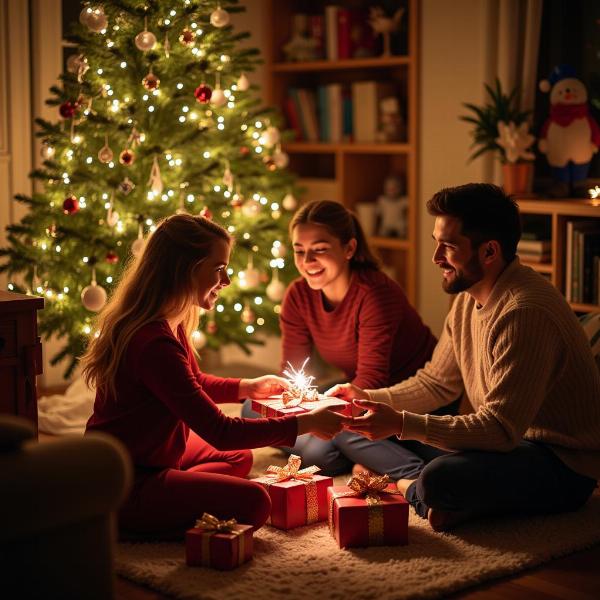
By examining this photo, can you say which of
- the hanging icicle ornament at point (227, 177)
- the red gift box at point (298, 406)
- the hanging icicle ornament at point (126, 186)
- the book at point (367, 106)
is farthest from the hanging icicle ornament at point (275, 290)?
the book at point (367, 106)

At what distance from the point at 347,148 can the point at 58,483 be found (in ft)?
11.6

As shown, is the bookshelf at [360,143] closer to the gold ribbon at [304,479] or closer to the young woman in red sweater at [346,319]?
the young woman in red sweater at [346,319]

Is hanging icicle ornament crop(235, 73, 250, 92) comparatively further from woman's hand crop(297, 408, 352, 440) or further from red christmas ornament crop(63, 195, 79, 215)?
woman's hand crop(297, 408, 352, 440)

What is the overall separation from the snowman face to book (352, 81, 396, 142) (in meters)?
1.06

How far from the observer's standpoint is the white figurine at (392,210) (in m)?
5.07

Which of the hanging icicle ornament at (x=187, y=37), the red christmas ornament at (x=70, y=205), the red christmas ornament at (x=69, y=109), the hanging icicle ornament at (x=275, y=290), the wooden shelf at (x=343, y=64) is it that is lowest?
the hanging icicle ornament at (x=275, y=290)

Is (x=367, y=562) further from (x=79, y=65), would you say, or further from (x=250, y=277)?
(x=79, y=65)

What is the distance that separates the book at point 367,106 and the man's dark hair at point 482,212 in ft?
7.63

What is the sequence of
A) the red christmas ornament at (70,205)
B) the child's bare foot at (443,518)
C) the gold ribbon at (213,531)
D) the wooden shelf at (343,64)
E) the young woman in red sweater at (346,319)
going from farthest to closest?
the wooden shelf at (343,64) < the red christmas ornament at (70,205) < the young woman in red sweater at (346,319) < the child's bare foot at (443,518) < the gold ribbon at (213,531)

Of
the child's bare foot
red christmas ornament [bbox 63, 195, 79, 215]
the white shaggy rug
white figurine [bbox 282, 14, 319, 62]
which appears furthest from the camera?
white figurine [bbox 282, 14, 319, 62]

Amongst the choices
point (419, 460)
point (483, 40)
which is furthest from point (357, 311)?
point (483, 40)

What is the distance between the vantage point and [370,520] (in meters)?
2.60

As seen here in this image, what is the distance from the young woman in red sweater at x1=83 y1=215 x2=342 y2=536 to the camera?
2.56 m

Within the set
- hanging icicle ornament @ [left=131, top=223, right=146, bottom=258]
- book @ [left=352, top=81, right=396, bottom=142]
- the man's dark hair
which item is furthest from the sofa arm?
book @ [left=352, top=81, right=396, bottom=142]
